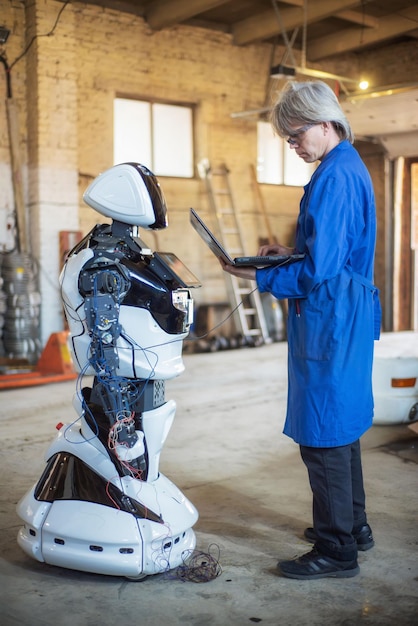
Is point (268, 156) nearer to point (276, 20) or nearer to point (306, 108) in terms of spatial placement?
point (276, 20)

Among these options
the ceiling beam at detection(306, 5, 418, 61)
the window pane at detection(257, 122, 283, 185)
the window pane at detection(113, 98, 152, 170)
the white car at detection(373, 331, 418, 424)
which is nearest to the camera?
the white car at detection(373, 331, 418, 424)

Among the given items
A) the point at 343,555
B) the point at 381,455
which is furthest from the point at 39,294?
the point at 343,555

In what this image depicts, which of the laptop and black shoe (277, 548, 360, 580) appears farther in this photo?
black shoe (277, 548, 360, 580)

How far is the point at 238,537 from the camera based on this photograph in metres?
3.26

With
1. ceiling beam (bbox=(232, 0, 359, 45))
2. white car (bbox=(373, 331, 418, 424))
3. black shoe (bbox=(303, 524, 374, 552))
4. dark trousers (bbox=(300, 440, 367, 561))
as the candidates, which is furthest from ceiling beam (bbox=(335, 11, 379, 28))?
dark trousers (bbox=(300, 440, 367, 561))

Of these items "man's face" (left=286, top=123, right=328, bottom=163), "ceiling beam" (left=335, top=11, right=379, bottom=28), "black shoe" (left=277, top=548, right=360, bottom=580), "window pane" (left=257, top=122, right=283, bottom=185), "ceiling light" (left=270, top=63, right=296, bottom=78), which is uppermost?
"ceiling beam" (left=335, top=11, right=379, bottom=28)

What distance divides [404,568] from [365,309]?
1008 millimetres

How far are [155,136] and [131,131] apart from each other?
0.38 meters

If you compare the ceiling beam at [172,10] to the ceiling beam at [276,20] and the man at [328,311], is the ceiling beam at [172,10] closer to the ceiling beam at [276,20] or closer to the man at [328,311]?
the ceiling beam at [276,20]

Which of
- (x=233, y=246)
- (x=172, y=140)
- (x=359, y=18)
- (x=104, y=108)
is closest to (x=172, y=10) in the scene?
(x=104, y=108)

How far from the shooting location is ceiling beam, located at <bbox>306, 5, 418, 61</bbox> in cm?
1092

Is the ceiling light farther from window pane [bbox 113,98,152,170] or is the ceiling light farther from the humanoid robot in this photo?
the humanoid robot

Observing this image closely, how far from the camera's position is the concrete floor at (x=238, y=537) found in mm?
2525

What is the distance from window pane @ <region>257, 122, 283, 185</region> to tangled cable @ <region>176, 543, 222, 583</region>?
9.34m
